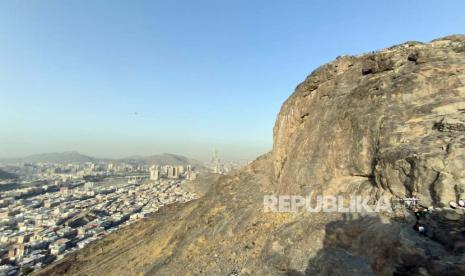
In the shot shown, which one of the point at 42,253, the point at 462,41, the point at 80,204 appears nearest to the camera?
the point at 462,41

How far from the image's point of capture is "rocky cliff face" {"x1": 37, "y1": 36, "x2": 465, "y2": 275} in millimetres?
7984

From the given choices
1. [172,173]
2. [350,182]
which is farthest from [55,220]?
[172,173]

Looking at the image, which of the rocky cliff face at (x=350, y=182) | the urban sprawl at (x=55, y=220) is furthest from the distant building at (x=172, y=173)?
the rocky cliff face at (x=350, y=182)

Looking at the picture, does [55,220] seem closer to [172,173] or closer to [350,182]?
[350,182]

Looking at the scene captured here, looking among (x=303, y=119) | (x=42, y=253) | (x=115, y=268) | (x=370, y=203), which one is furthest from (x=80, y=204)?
(x=370, y=203)

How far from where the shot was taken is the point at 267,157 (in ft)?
73.2

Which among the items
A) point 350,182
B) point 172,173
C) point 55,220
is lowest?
point 55,220

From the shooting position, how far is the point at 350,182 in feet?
38.0

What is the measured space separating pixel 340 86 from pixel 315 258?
9.06 m

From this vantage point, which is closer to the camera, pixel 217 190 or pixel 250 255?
pixel 250 255

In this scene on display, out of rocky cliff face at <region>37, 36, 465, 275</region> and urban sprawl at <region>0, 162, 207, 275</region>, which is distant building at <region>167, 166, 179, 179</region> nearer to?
urban sprawl at <region>0, 162, 207, 275</region>

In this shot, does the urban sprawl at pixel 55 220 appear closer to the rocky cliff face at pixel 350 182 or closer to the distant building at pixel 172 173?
the rocky cliff face at pixel 350 182

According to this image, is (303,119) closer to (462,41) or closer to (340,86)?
(340,86)

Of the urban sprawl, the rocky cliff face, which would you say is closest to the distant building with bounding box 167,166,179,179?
the urban sprawl
